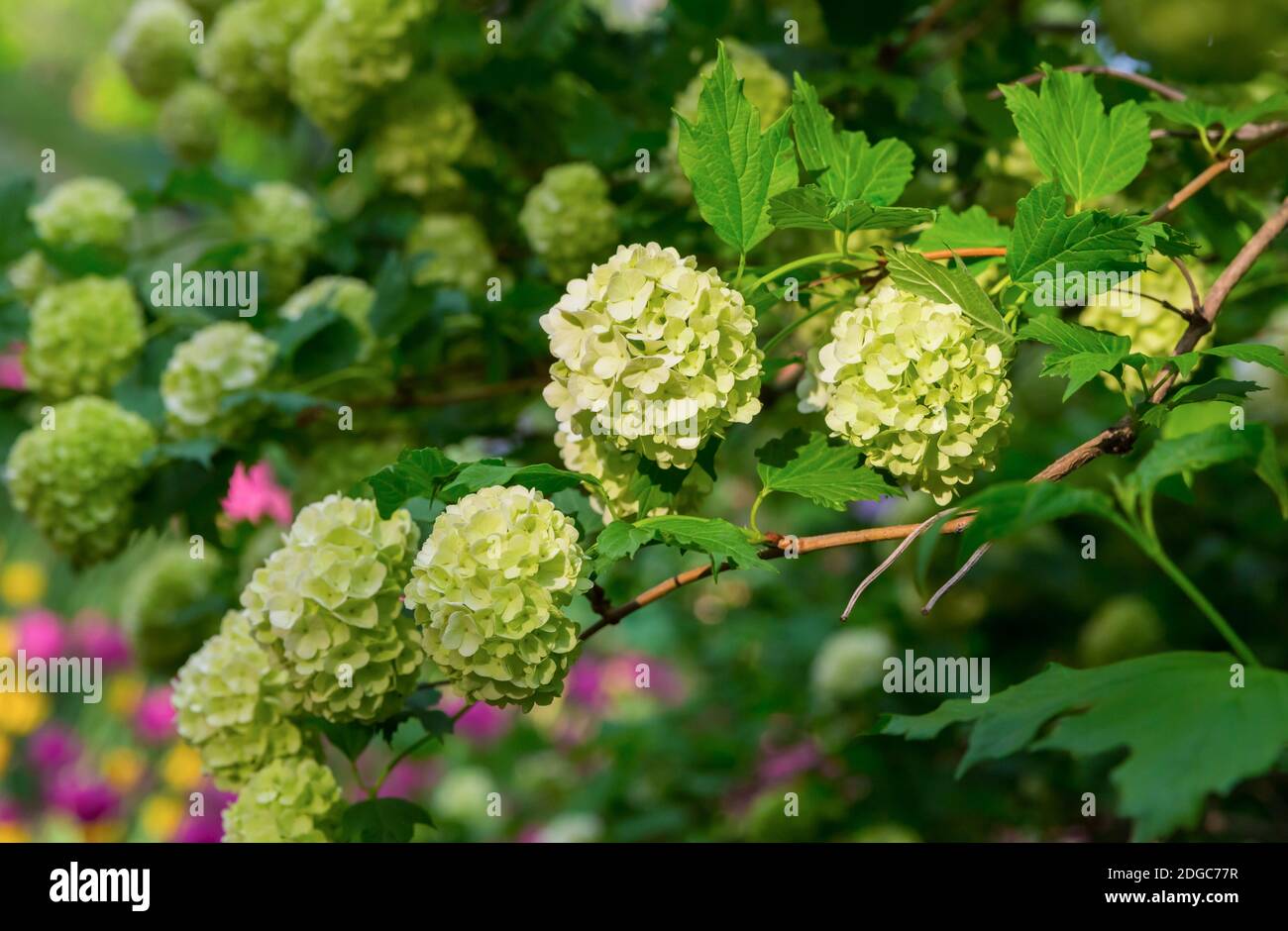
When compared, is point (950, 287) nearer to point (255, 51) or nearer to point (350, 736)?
point (350, 736)

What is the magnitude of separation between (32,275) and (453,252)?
441 millimetres

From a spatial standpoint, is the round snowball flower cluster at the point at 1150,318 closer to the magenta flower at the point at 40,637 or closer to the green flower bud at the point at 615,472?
the green flower bud at the point at 615,472

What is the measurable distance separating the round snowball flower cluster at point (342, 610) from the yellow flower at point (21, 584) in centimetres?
261

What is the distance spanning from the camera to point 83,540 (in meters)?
1.07

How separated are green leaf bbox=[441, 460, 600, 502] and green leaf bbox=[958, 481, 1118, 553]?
0.69 feet

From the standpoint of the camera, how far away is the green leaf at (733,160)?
61 cm

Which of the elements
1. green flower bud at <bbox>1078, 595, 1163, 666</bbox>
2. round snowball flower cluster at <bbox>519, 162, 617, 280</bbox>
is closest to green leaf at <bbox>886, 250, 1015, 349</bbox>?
round snowball flower cluster at <bbox>519, 162, 617, 280</bbox>

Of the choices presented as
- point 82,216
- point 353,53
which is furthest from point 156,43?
point 353,53

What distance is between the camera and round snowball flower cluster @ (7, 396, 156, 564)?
1.03 m

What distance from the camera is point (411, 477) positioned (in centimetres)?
62

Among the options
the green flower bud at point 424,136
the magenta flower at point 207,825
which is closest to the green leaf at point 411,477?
the green flower bud at point 424,136
